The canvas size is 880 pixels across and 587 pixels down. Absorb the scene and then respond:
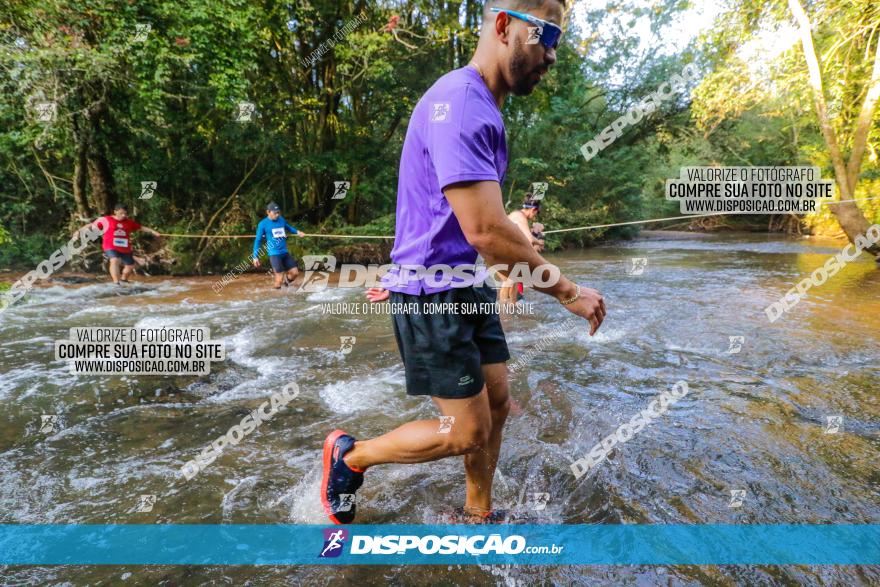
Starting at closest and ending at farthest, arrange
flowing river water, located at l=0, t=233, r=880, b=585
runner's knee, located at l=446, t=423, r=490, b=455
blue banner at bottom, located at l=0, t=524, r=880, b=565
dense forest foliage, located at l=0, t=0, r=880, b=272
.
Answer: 1. runner's knee, located at l=446, t=423, r=490, b=455
2. blue banner at bottom, located at l=0, t=524, r=880, b=565
3. flowing river water, located at l=0, t=233, r=880, b=585
4. dense forest foliage, located at l=0, t=0, r=880, b=272

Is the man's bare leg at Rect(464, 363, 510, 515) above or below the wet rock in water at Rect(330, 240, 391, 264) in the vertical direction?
below

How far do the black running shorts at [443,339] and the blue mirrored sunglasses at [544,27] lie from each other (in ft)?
3.45

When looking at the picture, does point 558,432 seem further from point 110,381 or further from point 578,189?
point 578,189

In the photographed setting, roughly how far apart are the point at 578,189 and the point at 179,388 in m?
21.7

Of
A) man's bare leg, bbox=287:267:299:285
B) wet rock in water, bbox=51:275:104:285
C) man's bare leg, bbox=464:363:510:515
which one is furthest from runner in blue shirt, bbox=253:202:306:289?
man's bare leg, bbox=464:363:510:515

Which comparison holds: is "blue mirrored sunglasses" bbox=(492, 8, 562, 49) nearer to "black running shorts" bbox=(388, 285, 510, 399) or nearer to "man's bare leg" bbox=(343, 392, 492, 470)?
"black running shorts" bbox=(388, 285, 510, 399)

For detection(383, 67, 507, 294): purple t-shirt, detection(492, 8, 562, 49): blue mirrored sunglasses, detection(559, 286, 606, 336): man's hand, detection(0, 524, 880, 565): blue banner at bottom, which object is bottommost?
detection(0, 524, 880, 565): blue banner at bottom

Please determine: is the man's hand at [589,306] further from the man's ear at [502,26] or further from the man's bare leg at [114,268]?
the man's bare leg at [114,268]

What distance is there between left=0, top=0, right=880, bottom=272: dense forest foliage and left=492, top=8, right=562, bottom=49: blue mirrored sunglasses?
993 centimetres

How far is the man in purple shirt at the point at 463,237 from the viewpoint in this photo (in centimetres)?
162

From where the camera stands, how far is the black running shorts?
182 cm

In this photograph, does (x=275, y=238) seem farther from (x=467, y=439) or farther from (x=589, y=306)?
(x=589, y=306)

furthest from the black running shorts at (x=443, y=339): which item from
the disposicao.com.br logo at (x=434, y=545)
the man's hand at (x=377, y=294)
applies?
the disposicao.com.br logo at (x=434, y=545)

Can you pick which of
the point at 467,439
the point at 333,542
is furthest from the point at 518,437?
the point at 333,542
